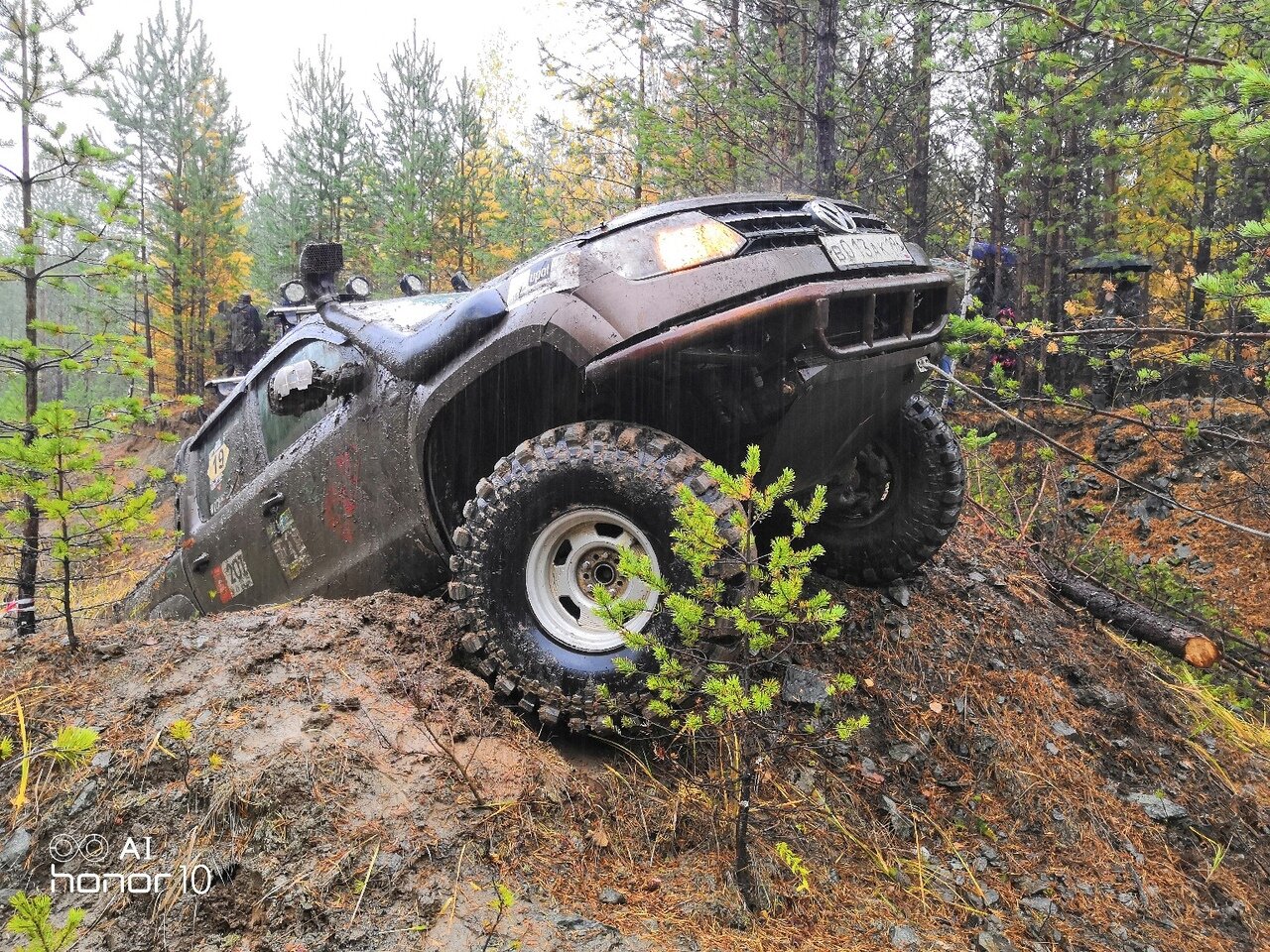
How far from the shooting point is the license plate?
280cm

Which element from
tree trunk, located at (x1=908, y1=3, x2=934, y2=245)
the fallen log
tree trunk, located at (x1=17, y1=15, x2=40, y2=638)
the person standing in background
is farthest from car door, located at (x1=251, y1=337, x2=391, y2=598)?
the person standing in background

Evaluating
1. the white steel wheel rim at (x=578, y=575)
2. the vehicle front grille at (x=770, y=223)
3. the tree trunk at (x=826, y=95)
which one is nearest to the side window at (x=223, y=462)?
the white steel wheel rim at (x=578, y=575)

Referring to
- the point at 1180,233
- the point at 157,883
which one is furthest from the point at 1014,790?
the point at 1180,233

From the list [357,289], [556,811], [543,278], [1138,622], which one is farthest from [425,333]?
[1138,622]

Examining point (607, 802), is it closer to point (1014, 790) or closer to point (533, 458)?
point (533, 458)

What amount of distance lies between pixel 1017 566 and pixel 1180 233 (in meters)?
9.95

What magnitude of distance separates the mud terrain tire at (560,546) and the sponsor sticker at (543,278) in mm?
511

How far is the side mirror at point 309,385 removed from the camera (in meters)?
3.38

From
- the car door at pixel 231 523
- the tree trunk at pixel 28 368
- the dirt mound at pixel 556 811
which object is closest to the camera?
the dirt mound at pixel 556 811

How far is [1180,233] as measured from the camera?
38.3 ft

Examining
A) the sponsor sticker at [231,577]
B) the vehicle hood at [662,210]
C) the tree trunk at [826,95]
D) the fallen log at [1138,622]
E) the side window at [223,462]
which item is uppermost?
the tree trunk at [826,95]

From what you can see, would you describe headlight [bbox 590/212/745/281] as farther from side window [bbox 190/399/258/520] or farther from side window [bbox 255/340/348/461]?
side window [bbox 190/399/258/520]

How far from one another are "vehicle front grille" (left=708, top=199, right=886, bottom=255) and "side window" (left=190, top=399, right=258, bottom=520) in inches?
122

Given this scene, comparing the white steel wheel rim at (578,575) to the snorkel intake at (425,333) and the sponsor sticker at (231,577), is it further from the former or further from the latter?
the sponsor sticker at (231,577)
